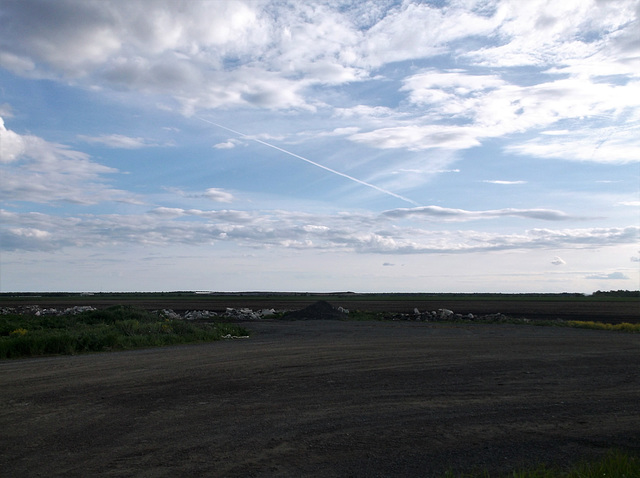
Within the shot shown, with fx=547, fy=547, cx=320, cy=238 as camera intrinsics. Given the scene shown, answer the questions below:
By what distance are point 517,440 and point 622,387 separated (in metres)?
5.56

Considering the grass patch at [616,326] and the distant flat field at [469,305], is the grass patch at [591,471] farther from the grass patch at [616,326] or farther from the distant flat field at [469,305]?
the distant flat field at [469,305]

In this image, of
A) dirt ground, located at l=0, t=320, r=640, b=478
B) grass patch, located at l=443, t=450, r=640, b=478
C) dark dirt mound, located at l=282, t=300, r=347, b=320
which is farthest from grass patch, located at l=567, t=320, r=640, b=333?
grass patch, located at l=443, t=450, r=640, b=478

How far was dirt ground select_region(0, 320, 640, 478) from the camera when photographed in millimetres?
7160

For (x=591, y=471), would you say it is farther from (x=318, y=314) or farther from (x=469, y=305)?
(x=469, y=305)

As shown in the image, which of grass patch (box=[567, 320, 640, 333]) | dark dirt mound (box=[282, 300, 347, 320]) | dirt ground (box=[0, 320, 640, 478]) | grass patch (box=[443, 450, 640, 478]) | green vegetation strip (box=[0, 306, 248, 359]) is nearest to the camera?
grass patch (box=[443, 450, 640, 478])

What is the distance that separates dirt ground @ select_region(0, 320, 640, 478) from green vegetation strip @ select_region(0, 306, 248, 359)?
3.52 metres

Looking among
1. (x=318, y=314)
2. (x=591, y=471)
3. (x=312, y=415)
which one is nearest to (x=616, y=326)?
(x=318, y=314)

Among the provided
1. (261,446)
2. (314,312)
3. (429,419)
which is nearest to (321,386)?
(429,419)

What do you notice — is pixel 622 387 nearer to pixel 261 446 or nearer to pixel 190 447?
pixel 261 446

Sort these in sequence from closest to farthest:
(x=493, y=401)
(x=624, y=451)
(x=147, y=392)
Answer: (x=624, y=451) < (x=493, y=401) < (x=147, y=392)

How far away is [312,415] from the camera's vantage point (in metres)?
9.55

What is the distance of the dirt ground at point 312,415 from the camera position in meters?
7.16

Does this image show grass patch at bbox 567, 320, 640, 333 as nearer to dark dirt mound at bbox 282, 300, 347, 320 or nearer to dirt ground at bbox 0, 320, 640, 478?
dirt ground at bbox 0, 320, 640, 478

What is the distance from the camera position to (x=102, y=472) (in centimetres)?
670
